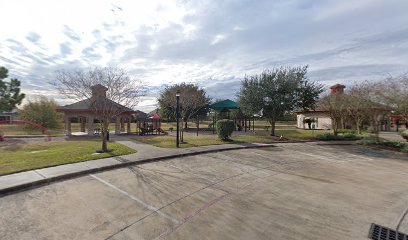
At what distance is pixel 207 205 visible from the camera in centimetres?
518

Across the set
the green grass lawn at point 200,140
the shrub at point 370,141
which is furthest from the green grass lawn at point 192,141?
the shrub at point 370,141

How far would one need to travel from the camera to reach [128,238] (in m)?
3.74

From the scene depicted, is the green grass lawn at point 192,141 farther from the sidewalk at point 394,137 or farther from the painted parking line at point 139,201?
the sidewalk at point 394,137

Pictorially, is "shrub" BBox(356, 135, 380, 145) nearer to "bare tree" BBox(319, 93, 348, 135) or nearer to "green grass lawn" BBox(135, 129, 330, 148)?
"bare tree" BBox(319, 93, 348, 135)

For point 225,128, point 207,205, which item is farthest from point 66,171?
point 225,128

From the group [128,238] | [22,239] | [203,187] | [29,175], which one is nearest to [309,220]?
[203,187]

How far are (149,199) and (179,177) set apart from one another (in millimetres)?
A: 2016

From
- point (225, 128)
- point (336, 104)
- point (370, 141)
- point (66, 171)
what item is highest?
point (336, 104)

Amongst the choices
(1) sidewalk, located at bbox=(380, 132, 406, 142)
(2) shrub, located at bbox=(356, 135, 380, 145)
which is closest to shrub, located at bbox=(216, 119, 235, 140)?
(2) shrub, located at bbox=(356, 135, 380, 145)

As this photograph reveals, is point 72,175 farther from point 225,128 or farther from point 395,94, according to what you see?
point 395,94

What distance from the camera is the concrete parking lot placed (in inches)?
158

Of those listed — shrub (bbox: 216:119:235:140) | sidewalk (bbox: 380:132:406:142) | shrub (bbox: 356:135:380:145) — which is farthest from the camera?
sidewalk (bbox: 380:132:406:142)

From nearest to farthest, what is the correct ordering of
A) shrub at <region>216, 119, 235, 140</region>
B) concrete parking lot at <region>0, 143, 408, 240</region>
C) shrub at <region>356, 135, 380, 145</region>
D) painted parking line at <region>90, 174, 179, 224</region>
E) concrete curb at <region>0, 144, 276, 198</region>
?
concrete parking lot at <region>0, 143, 408, 240</region> < painted parking line at <region>90, 174, 179, 224</region> < concrete curb at <region>0, 144, 276, 198</region> < shrub at <region>216, 119, 235, 140</region> < shrub at <region>356, 135, 380, 145</region>

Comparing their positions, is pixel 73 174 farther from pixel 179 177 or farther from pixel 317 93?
pixel 317 93
